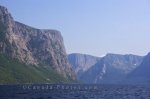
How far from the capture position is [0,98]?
589ft

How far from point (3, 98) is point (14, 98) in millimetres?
6343

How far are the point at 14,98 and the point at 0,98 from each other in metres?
6.74

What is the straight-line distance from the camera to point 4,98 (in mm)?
178000

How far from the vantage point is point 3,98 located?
584 feet

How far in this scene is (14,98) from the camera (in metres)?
182

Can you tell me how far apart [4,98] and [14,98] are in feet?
19.6

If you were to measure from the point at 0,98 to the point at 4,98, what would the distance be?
2507mm
